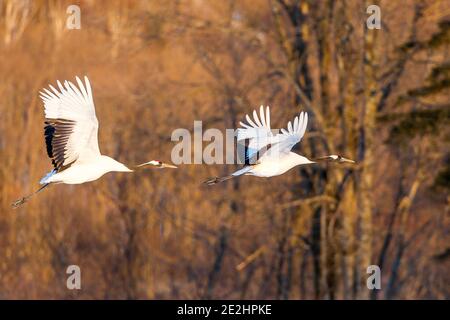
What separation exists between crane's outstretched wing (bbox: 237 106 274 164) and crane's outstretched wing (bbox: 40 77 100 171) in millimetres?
1680

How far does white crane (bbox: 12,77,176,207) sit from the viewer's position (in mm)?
13086

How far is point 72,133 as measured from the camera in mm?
13305

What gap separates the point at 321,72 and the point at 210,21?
2.12 meters

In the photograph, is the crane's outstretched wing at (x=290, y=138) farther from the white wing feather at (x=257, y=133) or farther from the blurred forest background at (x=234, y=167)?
the blurred forest background at (x=234, y=167)

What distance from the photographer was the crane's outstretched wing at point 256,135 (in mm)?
14023

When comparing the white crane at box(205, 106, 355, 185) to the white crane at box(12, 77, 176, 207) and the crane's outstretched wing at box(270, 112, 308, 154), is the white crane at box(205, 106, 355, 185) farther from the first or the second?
the white crane at box(12, 77, 176, 207)

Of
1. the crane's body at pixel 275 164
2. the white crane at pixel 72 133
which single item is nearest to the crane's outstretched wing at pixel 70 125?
the white crane at pixel 72 133

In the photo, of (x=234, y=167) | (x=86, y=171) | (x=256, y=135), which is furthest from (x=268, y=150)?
(x=234, y=167)

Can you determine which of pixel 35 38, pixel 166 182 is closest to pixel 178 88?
pixel 166 182

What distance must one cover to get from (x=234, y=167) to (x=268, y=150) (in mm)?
11193

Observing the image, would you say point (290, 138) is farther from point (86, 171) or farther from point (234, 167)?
point (234, 167)

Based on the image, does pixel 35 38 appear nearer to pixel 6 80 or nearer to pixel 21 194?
pixel 6 80
